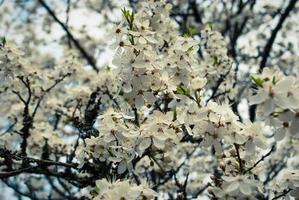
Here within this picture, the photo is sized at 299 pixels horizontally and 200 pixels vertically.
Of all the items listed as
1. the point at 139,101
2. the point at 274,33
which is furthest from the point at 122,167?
the point at 274,33

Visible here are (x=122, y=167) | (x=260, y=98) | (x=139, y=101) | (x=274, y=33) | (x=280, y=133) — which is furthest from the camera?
(x=274, y=33)

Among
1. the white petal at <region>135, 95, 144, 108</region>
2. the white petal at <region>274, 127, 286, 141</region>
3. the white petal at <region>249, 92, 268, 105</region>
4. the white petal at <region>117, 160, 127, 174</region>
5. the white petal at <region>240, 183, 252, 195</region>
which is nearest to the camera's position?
the white petal at <region>249, 92, 268, 105</region>

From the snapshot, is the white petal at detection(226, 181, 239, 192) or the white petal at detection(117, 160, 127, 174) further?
the white petal at detection(117, 160, 127, 174)

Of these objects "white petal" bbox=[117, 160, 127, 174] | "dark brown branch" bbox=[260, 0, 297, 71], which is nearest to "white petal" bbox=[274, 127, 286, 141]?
"white petal" bbox=[117, 160, 127, 174]

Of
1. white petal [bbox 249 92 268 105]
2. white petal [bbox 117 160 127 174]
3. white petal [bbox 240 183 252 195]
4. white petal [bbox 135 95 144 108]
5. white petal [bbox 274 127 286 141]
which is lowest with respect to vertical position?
white petal [bbox 240 183 252 195]

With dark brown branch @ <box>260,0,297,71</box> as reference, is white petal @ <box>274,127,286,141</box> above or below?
below

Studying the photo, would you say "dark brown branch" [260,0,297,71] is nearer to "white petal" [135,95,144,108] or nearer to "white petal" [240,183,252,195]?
"white petal" [135,95,144,108]

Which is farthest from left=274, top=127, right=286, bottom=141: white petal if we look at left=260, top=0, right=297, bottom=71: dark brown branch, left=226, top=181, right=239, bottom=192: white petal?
left=260, top=0, right=297, bottom=71: dark brown branch

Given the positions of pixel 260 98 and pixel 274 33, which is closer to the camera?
pixel 260 98

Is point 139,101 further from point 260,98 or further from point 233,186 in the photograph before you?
point 260,98

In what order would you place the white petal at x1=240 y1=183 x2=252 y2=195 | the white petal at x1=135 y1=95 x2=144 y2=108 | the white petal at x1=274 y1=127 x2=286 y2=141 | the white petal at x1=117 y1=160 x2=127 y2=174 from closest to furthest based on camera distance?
the white petal at x1=274 y1=127 x2=286 y2=141
the white petal at x1=240 y1=183 x2=252 y2=195
the white petal at x1=117 y1=160 x2=127 y2=174
the white petal at x1=135 y1=95 x2=144 y2=108

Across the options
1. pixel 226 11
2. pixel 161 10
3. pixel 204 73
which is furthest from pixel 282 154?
pixel 161 10

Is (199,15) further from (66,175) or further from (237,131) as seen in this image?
(237,131)
